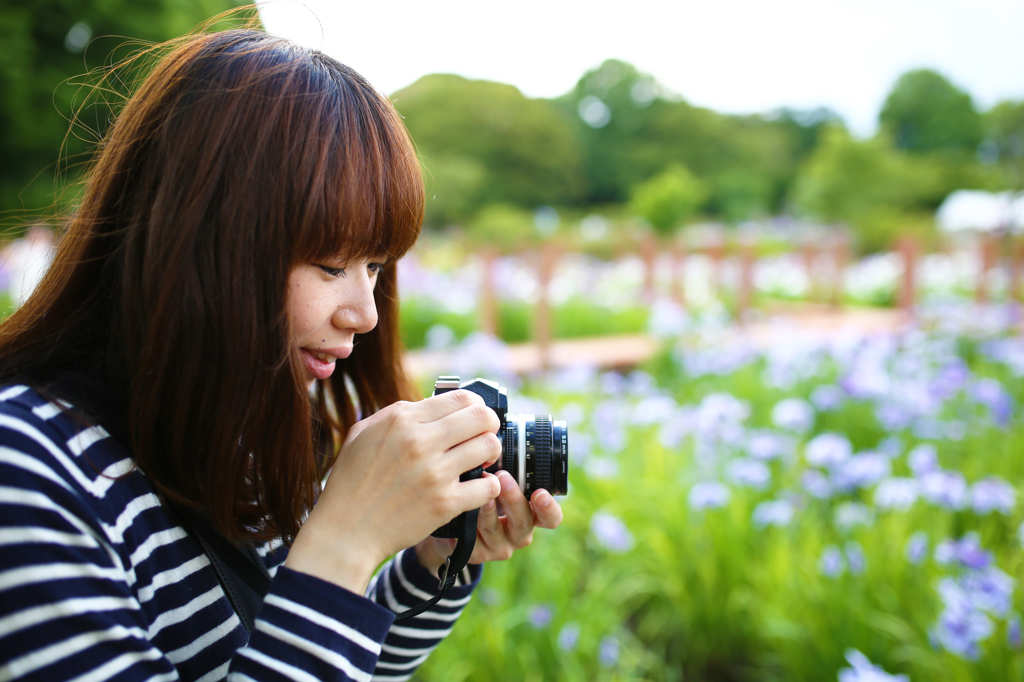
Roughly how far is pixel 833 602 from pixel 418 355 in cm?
308

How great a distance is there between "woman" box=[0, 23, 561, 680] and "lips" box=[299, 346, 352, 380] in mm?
13

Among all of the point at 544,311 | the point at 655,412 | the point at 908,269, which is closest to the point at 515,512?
the point at 655,412

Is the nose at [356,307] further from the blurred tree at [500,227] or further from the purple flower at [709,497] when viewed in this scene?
the blurred tree at [500,227]

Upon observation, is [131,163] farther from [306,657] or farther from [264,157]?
[306,657]

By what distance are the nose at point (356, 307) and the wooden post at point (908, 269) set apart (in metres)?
6.45

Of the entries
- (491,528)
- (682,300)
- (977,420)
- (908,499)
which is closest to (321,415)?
(491,528)

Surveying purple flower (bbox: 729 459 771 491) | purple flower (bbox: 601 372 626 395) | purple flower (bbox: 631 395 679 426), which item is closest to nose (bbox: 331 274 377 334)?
purple flower (bbox: 729 459 771 491)

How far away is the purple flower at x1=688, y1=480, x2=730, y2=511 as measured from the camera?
205 cm

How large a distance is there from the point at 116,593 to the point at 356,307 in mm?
360

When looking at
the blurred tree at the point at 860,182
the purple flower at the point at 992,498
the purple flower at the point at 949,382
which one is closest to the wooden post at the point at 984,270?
the purple flower at the point at 949,382

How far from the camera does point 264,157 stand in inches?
25.5

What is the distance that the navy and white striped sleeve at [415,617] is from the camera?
96cm

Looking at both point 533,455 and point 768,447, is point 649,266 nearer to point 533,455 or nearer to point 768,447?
point 768,447

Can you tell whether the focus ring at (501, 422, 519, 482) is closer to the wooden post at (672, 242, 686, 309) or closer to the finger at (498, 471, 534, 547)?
the finger at (498, 471, 534, 547)
